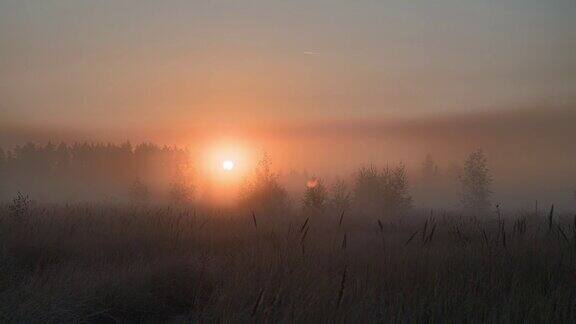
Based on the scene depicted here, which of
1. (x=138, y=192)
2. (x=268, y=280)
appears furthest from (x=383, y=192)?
(x=138, y=192)

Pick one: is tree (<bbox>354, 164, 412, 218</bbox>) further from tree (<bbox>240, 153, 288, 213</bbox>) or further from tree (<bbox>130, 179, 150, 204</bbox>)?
tree (<bbox>130, 179, 150, 204</bbox>)

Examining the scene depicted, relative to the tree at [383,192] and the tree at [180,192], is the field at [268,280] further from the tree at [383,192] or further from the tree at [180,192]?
the tree at [180,192]

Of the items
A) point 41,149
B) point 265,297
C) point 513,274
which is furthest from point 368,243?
point 41,149

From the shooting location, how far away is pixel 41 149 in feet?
282

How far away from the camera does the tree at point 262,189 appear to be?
25328mm

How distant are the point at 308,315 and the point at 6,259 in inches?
160

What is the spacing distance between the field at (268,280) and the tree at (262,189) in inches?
710

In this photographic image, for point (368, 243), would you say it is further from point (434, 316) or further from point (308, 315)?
point (308, 315)

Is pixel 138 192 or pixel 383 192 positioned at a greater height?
pixel 383 192

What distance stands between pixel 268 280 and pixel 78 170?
9268 cm

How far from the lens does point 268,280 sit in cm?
439

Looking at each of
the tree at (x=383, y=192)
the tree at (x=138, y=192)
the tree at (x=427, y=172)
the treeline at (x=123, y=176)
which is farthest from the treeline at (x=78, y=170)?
the tree at (x=427, y=172)

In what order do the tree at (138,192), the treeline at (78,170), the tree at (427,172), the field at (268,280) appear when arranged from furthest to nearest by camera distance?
the tree at (427,172) < the treeline at (78,170) < the tree at (138,192) < the field at (268,280)

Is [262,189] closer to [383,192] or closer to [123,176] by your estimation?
[383,192]
